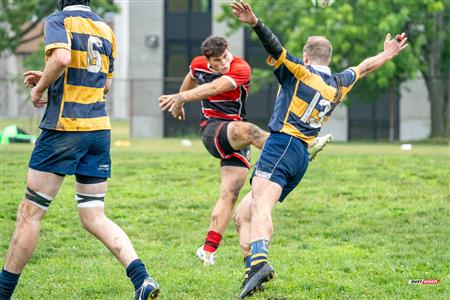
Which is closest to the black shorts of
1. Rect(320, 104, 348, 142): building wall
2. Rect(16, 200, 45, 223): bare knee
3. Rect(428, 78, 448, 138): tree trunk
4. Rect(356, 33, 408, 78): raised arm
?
Rect(356, 33, 408, 78): raised arm

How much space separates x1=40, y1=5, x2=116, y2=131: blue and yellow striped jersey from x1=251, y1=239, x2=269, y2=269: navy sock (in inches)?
57.7

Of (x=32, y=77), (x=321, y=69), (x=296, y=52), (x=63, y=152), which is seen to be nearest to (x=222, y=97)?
(x=321, y=69)

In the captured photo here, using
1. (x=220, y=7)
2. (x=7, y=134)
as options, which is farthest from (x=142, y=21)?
(x=7, y=134)

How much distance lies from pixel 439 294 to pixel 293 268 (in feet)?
4.98

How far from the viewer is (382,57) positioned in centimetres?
784

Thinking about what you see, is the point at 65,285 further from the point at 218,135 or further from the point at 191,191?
the point at 191,191

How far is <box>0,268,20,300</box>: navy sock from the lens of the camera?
21.4ft

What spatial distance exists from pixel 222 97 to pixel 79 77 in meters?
2.48

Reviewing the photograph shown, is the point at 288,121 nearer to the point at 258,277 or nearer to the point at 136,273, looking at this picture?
the point at 258,277

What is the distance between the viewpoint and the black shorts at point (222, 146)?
869 centimetres

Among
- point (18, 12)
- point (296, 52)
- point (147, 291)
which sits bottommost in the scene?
point (147, 291)

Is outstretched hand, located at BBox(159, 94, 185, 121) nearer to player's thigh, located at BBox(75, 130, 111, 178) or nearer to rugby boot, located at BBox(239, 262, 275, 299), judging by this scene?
player's thigh, located at BBox(75, 130, 111, 178)

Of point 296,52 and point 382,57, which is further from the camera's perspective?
point 296,52

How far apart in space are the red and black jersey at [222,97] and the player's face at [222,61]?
55 mm
